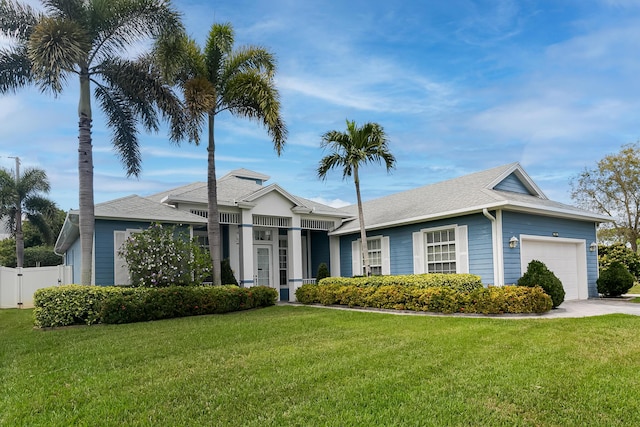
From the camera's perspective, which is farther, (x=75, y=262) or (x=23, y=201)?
(x=23, y=201)

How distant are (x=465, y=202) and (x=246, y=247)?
7453mm

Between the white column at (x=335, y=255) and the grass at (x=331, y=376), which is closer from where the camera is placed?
the grass at (x=331, y=376)

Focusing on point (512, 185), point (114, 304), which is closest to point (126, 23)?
point (114, 304)

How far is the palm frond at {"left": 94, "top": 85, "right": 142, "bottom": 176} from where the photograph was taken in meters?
13.6

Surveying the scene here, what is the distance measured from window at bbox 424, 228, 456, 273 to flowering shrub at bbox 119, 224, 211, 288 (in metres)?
7.29

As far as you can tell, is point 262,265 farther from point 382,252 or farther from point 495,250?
point 495,250

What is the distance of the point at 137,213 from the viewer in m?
13.2

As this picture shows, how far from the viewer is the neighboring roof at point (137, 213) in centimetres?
1270

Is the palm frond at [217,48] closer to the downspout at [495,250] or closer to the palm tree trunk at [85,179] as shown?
the palm tree trunk at [85,179]

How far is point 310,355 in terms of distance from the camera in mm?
6219

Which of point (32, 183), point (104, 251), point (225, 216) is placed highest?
point (32, 183)

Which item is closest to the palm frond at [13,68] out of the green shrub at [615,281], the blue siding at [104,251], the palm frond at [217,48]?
the blue siding at [104,251]

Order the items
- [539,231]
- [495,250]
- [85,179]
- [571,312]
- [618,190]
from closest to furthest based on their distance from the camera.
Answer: [571,312], [85,179], [495,250], [539,231], [618,190]

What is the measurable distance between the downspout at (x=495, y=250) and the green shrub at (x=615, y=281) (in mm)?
5400
